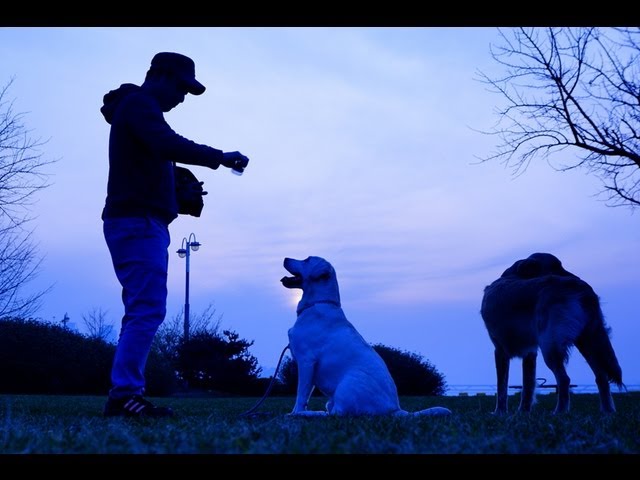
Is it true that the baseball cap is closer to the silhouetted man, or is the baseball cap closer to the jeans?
the silhouetted man

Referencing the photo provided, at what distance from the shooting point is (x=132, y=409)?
16.3 ft

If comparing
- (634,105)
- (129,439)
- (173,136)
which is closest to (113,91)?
(173,136)

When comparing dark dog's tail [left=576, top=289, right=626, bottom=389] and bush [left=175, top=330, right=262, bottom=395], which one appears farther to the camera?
bush [left=175, top=330, right=262, bottom=395]

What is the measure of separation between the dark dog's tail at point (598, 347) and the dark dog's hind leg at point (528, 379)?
1.85ft

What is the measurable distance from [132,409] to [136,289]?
0.92m

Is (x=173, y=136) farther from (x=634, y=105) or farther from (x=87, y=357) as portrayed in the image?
(x=87, y=357)

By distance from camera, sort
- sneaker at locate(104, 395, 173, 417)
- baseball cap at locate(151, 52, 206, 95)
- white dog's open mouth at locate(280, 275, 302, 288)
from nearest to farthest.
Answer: sneaker at locate(104, 395, 173, 417)
baseball cap at locate(151, 52, 206, 95)
white dog's open mouth at locate(280, 275, 302, 288)

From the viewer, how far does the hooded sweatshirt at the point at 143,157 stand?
5.19m

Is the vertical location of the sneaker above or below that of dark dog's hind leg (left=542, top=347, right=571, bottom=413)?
below

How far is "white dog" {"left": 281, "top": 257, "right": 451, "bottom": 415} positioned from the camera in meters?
5.23

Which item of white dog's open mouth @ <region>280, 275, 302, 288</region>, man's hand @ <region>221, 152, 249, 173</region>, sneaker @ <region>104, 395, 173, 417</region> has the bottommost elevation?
sneaker @ <region>104, 395, 173, 417</region>

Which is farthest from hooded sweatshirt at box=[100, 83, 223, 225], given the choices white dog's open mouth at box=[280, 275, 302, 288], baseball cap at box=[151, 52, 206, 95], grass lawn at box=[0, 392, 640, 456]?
grass lawn at box=[0, 392, 640, 456]

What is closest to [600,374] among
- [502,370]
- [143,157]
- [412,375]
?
[502,370]

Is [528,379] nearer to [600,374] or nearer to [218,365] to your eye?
[600,374]
